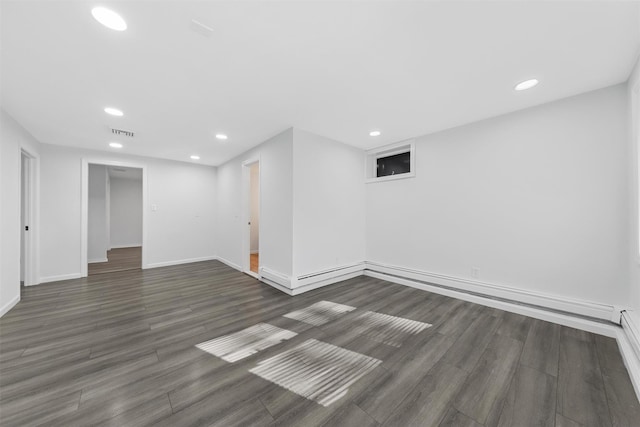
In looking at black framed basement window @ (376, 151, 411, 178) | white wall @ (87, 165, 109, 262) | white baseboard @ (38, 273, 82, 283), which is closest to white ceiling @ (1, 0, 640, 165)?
black framed basement window @ (376, 151, 411, 178)

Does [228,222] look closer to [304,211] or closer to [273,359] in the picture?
[304,211]

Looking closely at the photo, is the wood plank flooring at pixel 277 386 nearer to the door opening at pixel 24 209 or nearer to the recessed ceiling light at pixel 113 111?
the door opening at pixel 24 209

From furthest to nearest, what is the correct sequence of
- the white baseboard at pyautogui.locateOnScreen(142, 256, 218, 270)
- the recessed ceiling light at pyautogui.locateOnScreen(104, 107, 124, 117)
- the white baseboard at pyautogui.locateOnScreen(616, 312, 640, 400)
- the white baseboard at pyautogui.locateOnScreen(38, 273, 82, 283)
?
the white baseboard at pyautogui.locateOnScreen(142, 256, 218, 270) < the white baseboard at pyautogui.locateOnScreen(38, 273, 82, 283) < the recessed ceiling light at pyautogui.locateOnScreen(104, 107, 124, 117) < the white baseboard at pyautogui.locateOnScreen(616, 312, 640, 400)

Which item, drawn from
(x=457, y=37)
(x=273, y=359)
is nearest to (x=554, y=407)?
(x=273, y=359)

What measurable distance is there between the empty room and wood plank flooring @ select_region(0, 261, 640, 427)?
0.02 metres

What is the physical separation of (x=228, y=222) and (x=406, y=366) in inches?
190

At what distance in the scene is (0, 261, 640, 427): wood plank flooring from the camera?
4.53 feet

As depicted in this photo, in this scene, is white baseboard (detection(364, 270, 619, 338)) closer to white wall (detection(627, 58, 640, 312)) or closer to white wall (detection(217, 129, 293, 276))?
white wall (detection(627, 58, 640, 312))

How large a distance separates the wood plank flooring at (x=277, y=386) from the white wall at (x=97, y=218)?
343 cm

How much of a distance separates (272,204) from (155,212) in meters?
3.27

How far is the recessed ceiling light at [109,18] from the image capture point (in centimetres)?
146

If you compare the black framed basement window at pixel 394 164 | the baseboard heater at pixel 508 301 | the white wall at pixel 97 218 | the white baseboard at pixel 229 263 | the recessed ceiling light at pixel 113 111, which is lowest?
the white baseboard at pixel 229 263

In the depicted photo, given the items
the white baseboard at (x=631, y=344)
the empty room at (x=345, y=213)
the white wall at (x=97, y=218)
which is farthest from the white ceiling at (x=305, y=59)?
the white wall at (x=97, y=218)

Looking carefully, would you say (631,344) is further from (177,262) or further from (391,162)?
(177,262)
